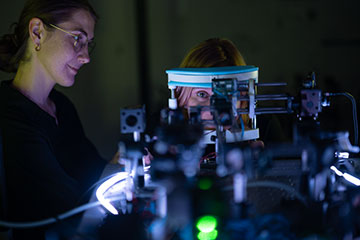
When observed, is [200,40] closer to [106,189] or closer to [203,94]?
[203,94]

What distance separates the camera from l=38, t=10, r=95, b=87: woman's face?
150 centimetres

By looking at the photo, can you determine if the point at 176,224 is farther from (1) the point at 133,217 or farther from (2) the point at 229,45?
(2) the point at 229,45

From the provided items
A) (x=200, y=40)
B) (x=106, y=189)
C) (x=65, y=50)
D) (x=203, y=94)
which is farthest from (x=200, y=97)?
(x=200, y=40)

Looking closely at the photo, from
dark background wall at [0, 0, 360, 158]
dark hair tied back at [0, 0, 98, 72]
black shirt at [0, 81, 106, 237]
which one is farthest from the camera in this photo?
dark background wall at [0, 0, 360, 158]

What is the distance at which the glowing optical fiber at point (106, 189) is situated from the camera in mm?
992

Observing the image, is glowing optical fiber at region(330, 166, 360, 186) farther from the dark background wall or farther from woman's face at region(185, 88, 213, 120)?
the dark background wall

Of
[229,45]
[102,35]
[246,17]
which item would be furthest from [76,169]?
[246,17]

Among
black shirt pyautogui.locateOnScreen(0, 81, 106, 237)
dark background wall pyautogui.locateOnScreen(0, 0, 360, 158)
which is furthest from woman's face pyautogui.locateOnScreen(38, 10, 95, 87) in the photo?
dark background wall pyautogui.locateOnScreen(0, 0, 360, 158)

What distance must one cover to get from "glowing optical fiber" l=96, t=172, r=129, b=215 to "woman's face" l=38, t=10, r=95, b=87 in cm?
62

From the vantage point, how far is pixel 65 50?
1.53 meters

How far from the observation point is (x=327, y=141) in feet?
2.71

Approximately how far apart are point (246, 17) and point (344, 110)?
51.1 inches

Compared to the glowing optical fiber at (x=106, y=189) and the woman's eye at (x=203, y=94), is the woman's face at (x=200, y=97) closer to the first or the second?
the woman's eye at (x=203, y=94)

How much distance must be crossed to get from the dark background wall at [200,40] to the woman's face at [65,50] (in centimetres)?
155
